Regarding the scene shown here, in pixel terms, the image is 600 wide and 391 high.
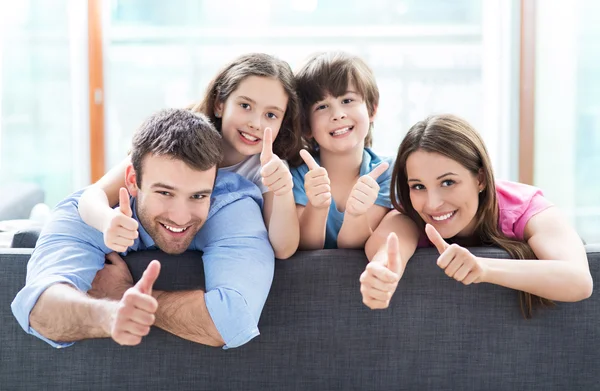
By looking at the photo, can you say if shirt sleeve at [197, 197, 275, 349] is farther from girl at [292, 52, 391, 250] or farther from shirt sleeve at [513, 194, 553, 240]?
shirt sleeve at [513, 194, 553, 240]

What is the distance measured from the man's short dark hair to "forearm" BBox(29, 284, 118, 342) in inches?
13.5

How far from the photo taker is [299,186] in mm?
2006

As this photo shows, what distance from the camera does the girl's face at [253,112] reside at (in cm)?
200

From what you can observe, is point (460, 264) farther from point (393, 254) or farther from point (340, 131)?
point (340, 131)

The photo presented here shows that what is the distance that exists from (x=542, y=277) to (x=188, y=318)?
80 cm

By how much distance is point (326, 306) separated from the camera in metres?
1.61

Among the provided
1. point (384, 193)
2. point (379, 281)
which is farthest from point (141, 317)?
point (384, 193)

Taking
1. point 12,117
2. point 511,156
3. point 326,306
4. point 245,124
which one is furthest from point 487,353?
point 12,117

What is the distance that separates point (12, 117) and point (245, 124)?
2675mm

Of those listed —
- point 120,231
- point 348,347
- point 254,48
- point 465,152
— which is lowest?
point 348,347

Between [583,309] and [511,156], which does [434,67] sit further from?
[583,309]

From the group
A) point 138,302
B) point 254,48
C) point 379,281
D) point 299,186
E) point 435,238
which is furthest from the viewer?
point 254,48

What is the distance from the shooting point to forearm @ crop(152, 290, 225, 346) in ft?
4.99

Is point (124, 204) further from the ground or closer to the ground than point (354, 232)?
further from the ground
